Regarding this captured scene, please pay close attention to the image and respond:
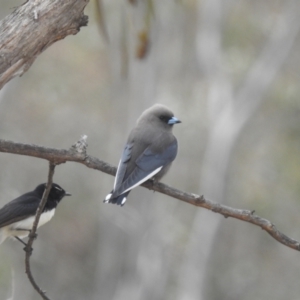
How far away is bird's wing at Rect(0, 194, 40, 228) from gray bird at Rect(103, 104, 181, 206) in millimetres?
1281

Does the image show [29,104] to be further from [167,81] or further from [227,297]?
[227,297]

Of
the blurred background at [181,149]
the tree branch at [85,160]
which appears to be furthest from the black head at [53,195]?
the blurred background at [181,149]

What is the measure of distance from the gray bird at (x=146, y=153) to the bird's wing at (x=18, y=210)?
1281 millimetres

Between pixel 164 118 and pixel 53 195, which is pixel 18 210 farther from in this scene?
pixel 164 118

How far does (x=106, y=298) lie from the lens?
17859 mm

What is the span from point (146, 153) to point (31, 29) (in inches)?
67.7

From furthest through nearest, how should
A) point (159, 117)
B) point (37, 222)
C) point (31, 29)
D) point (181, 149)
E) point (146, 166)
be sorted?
point (181, 149), point (159, 117), point (146, 166), point (31, 29), point (37, 222)

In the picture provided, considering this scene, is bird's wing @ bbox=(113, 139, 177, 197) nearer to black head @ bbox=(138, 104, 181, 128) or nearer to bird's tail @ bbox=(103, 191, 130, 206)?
bird's tail @ bbox=(103, 191, 130, 206)

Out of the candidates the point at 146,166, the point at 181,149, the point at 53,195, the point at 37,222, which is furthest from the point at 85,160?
the point at 181,149

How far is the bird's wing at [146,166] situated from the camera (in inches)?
201

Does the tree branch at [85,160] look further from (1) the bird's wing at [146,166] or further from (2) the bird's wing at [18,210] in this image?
(2) the bird's wing at [18,210]

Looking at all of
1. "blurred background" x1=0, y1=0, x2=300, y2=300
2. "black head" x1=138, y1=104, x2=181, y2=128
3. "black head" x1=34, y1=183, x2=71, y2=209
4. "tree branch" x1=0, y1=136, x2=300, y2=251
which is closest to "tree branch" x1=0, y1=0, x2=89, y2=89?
"tree branch" x1=0, y1=136, x2=300, y2=251

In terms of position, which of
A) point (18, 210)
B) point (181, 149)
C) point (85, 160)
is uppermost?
point (181, 149)

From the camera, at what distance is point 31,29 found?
14.5ft
